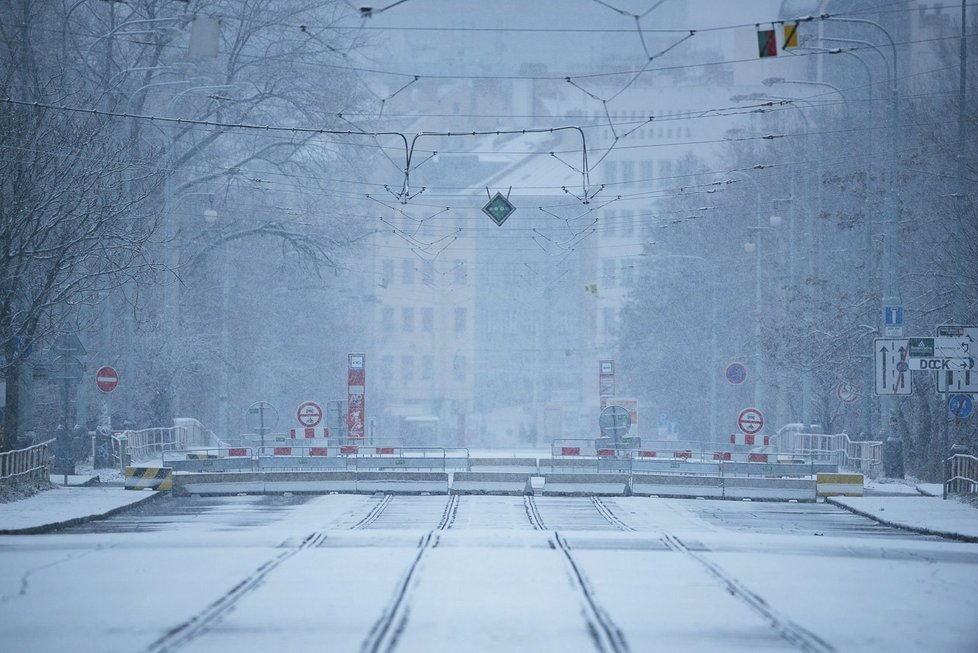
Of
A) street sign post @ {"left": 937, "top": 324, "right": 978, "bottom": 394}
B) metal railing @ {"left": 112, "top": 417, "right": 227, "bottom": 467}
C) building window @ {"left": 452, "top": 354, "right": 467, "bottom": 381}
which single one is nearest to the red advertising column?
metal railing @ {"left": 112, "top": 417, "right": 227, "bottom": 467}

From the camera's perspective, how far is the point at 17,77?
35.9 meters

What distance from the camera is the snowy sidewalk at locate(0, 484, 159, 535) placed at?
2209 cm

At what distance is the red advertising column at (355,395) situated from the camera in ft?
143

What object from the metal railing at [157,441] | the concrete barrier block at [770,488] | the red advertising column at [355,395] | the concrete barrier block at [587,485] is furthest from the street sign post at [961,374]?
the metal railing at [157,441]

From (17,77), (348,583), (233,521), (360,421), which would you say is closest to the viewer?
(348,583)

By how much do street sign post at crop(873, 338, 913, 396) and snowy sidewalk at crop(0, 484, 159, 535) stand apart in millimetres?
16126

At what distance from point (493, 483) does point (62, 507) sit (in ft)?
38.1

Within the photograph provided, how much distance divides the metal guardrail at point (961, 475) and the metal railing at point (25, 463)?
1881 cm

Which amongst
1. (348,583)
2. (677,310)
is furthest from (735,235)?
(348,583)

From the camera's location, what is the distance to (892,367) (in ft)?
103

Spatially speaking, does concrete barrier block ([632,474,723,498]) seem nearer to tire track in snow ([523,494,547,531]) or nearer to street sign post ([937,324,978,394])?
tire track in snow ([523,494,547,531])

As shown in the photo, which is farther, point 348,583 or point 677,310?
point 677,310

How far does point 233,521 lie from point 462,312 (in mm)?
90926

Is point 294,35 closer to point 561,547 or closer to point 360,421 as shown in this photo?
point 360,421
